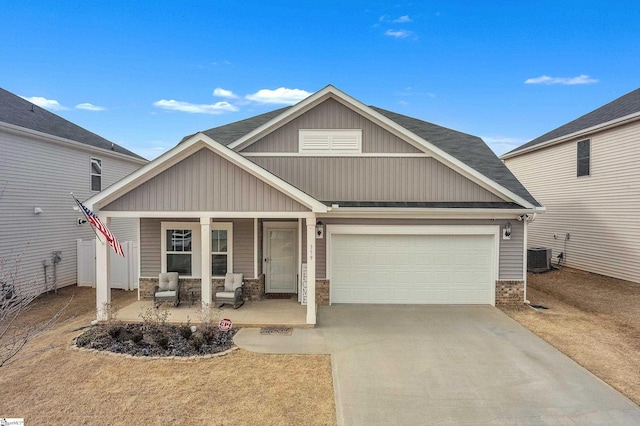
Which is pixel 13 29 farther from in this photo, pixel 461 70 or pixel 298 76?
pixel 461 70

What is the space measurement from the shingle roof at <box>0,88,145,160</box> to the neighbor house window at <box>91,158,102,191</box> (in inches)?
25.4

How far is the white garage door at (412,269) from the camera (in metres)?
9.41

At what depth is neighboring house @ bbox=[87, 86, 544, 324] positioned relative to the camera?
9.28 metres

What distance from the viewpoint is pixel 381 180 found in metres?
9.63

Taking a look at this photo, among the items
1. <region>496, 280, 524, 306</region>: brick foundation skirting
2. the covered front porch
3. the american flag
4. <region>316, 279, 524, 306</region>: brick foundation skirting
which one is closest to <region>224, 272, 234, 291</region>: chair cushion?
the covered front porch

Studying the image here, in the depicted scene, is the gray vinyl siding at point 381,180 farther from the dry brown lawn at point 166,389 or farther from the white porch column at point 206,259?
the dry brown lawn at point 166,389

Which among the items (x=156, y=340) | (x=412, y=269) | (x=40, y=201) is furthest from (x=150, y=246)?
(x=412, y=269)

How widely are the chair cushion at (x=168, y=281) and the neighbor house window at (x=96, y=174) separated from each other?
6.71 m

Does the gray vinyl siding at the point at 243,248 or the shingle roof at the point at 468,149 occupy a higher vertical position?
the shingle roof at the point at 468,149

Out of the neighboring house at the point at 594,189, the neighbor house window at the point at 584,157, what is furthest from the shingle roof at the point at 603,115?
the neighbor house window at the point at 584,157

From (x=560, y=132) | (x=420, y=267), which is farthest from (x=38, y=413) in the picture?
(x=560, y=132)

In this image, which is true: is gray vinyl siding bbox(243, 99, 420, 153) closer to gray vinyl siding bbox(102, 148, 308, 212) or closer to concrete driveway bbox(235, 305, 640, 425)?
gray vinyl siding bbox(102, 148, 308, 212)

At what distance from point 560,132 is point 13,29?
77.1 feet

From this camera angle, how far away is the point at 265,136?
983 cm
